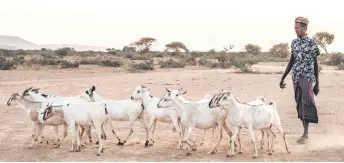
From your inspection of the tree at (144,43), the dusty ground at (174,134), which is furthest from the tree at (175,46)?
the dusty ground at (174,134)

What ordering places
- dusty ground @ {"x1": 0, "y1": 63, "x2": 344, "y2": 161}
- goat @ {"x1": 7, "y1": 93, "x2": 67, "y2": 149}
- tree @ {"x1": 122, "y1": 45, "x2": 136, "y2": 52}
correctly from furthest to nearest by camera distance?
tree @ {"x1": 122, "y1": 45, "x2": 136, "y2": 52} < goat @ {"x1": 7, "y1": 93, "x2": 67, "y2": 149} < dusty ground @ {"x1": 0, "y1": 63, "x2": 344, "y2": 161}

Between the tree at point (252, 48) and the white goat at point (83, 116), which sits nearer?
the white goat at point (83, 116)

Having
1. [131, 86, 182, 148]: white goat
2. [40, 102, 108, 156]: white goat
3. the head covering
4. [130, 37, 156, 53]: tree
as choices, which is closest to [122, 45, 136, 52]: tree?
[130, 37, 156, 53]: tree

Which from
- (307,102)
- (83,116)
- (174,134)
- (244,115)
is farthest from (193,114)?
(307,102)

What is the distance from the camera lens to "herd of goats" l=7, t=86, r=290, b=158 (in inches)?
420

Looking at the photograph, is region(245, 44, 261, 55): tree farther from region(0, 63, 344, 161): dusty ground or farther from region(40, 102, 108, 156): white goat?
region(40, 102, 108, 156): white goat

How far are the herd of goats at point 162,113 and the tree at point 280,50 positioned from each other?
5804 cm

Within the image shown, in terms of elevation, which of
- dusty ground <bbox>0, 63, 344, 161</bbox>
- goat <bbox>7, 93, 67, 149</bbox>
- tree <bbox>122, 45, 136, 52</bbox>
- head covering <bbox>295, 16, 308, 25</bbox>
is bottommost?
dusty ground <bbox>0, 63, 344, 161</bbox>

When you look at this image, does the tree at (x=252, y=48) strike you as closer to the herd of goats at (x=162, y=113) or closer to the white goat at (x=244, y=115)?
the herd of goats at (x=162, y=113)

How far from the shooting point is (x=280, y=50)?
2798 inches

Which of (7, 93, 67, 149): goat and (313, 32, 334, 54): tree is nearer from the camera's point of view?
(7, 93, 67, 149): goat

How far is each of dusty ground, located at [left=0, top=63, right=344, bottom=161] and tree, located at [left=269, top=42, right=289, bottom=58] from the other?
4189cm

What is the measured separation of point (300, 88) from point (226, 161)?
110 inches

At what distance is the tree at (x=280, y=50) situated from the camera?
227ft
